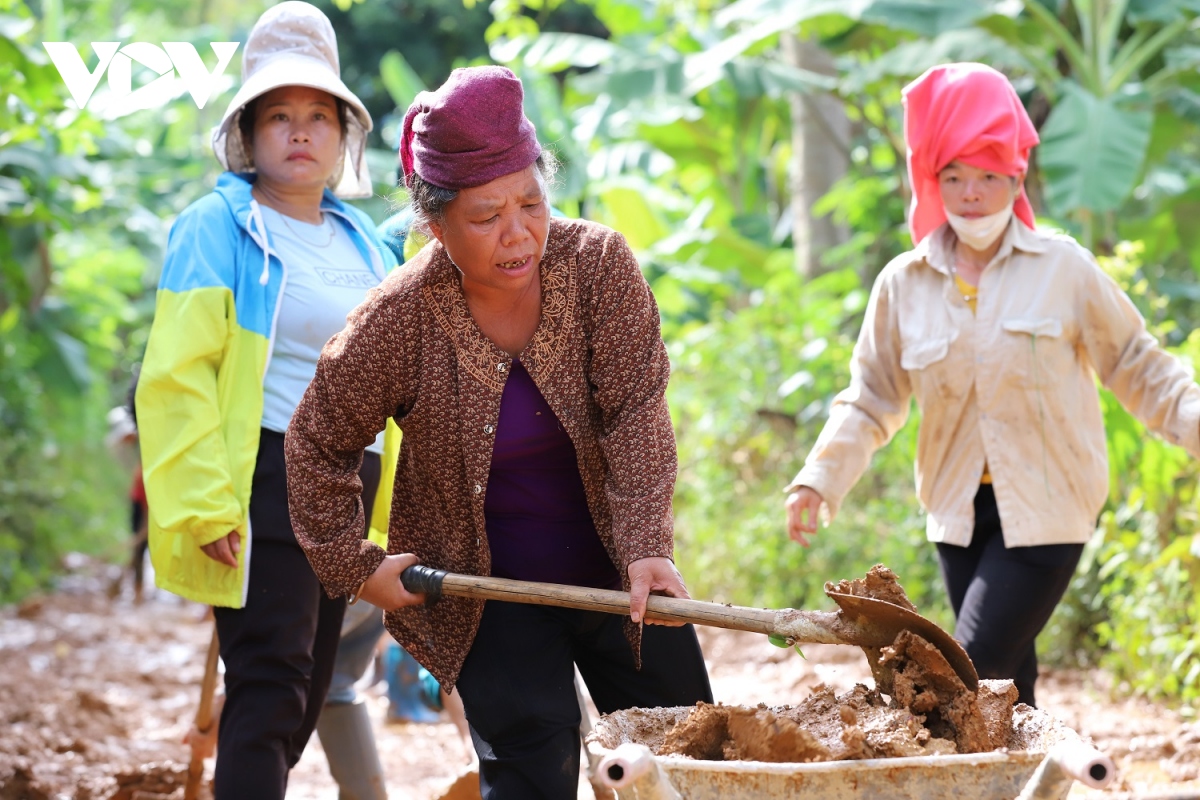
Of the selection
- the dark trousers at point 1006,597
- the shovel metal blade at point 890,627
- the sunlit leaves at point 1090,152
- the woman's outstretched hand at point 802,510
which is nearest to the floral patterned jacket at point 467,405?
the shovel metal blade at point 890,627

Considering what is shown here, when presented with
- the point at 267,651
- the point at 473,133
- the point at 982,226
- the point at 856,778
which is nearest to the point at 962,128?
the point at 982,226

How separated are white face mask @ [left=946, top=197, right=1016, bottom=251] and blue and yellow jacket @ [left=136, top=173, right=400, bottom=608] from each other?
6.26ft

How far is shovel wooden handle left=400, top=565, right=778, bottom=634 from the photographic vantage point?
278 cm

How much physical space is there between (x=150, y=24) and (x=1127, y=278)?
912 inches

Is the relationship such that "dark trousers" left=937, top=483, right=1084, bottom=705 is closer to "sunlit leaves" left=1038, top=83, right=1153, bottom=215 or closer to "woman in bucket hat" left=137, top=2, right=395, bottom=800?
"woman in bucket hat" left=137, top=2, right=395, bottom=800

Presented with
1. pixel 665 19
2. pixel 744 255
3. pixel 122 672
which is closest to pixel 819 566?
pixel 744 255

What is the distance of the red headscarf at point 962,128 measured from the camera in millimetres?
3898

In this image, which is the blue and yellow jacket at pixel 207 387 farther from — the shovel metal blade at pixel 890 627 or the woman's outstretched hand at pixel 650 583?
the shovel metal blade at pixel 890 627

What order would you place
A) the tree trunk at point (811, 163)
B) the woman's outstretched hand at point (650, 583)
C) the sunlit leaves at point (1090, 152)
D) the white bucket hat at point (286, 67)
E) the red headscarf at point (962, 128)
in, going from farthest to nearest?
the tree trunk at point (811, 163), the sunlit leaves at point (1090, 152), the white bucket hat at point (286, 67), the red headscarf at point (962, 128), the woman's outstretched hand at point (650, 583)

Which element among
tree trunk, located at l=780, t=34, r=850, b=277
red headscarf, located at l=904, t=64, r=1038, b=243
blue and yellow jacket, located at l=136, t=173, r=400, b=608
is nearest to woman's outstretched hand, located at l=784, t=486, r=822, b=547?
red headscarf, located at l=904, t=64, r=1038, b=243

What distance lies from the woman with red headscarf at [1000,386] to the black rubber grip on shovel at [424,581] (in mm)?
1207

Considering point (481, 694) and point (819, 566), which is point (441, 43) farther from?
point (481, 694)

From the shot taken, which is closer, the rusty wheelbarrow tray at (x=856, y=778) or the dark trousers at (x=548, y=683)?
the rusty wheelbarrow tray at (x=856, y=778)

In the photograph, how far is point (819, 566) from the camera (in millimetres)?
7879
